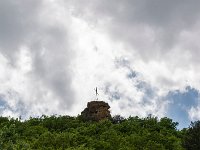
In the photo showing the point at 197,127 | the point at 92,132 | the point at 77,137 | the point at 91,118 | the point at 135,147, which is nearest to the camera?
the point at 197,127

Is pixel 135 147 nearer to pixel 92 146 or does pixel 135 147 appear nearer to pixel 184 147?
pixel 92 146

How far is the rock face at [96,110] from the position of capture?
98.1m

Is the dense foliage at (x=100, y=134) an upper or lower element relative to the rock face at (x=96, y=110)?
lower

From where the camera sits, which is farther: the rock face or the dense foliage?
the rock face

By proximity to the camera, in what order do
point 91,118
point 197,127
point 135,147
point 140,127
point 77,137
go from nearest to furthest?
point 197,127
point 135,147
point 77,137
point 140,127
point 91,118

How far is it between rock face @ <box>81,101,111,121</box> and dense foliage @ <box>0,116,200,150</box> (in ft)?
6.56

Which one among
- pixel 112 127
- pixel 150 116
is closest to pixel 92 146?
pixel 112 127

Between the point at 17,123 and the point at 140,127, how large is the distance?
22.9 m

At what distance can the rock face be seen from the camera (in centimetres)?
9806

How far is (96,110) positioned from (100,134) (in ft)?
63.0

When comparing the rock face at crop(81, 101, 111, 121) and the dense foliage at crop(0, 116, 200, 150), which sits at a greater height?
the rock face at crop(81, 101, 111, 121)

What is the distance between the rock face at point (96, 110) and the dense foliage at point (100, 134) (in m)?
2.00

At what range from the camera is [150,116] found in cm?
9712

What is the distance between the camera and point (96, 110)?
99.0 meters
